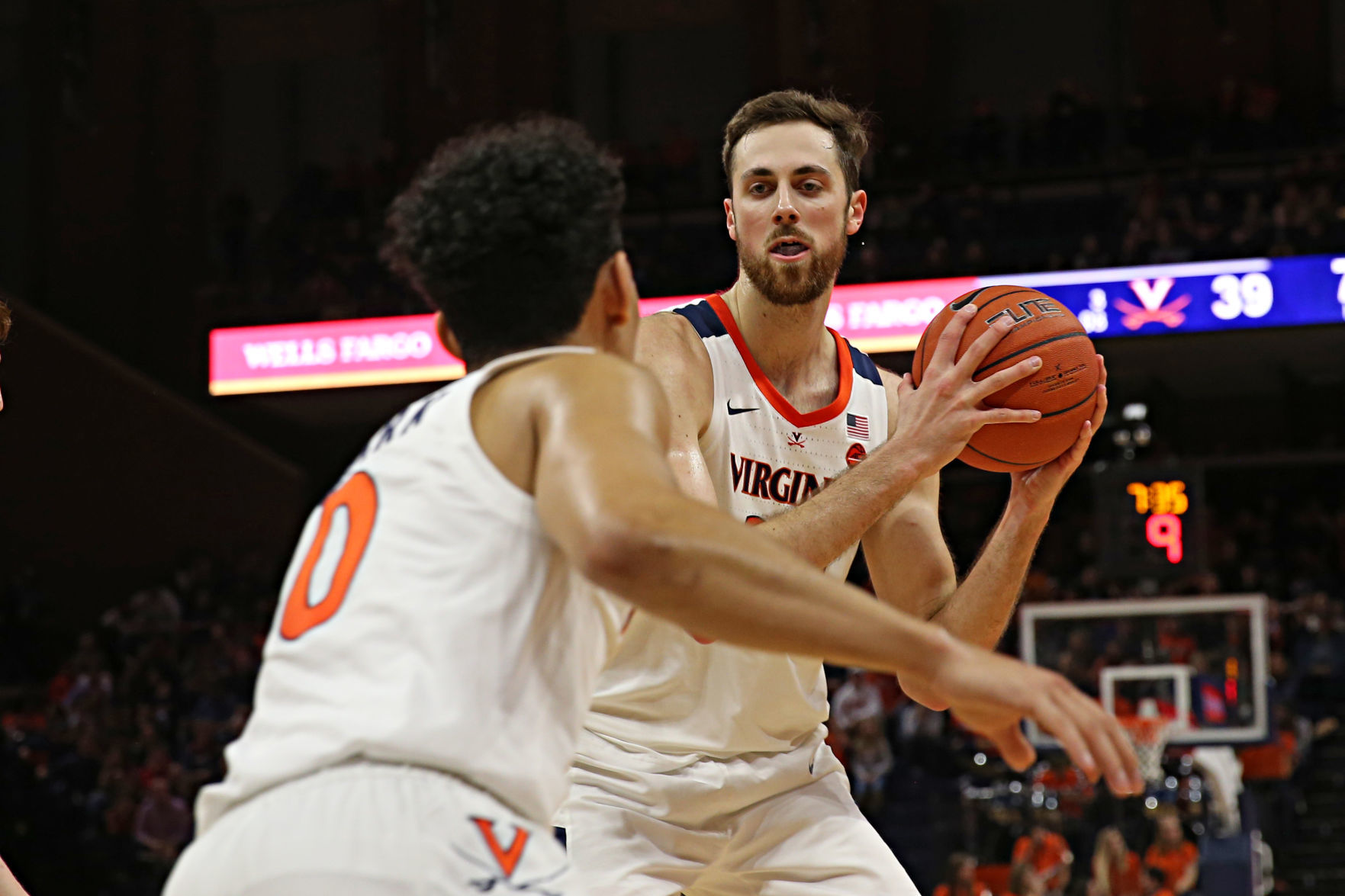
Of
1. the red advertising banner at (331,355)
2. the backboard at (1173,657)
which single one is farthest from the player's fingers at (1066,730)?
the red advertising banner at (331,355)

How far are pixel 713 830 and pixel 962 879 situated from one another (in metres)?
7.79

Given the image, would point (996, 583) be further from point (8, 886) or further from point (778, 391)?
point (8, 886)

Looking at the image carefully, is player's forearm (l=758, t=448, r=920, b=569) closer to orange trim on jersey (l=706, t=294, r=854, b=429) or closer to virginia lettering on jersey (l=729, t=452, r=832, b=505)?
virginia lettering on jersey (l=729, t=452, r=832, b=505)

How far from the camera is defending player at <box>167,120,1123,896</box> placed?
5.66 feet

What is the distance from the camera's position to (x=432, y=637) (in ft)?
5.96

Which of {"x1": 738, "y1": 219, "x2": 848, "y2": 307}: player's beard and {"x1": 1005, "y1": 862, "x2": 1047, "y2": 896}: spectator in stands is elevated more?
{"x1": 738, "y1": 219, "x2": 848, "y2": 307}: player's beard

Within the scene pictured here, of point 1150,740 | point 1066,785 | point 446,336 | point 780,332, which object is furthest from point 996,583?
point 1066,785

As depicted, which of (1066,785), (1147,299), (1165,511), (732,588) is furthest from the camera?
(1147,299)

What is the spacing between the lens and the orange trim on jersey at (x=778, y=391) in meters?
3.67

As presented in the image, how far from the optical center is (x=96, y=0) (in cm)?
1919

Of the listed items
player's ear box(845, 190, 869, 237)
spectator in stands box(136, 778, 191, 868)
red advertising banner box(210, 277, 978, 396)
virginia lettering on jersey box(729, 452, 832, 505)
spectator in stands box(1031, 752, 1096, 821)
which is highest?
red advertising banner box(210, 277, 978, 396)

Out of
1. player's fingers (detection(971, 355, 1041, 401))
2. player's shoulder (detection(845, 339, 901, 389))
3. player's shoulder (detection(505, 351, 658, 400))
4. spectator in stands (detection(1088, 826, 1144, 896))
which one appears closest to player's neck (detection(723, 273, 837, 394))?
player's shoulder (detection(845, 339, 901, 389))

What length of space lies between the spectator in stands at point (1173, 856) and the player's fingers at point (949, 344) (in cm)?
799

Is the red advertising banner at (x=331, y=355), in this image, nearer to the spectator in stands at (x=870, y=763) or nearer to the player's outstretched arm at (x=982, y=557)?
the spectator in stands at (x=870, y=763)
